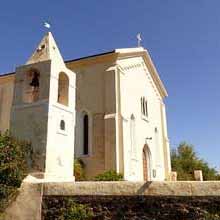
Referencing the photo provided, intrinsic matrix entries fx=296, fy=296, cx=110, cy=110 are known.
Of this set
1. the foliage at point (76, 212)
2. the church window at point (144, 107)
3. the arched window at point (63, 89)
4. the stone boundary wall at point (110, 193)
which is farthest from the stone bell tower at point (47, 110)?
the church window at point (144, 107)

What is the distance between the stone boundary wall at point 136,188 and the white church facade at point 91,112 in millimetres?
5184

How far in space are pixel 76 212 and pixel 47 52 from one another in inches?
388

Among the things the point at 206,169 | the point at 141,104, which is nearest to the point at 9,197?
the point at 141,104

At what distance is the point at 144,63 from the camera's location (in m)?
25.6

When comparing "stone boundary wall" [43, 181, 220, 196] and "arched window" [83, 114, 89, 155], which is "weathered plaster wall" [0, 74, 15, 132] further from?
"stone boundary wall" [43, 181, 220, 196]

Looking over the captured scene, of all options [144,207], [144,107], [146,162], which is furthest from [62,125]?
[144,107]

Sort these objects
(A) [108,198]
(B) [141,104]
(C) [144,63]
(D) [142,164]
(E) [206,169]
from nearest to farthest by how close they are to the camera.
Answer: (A) [108,198] < (D) [142,164] < (B) [141,104] < (C) [144,63] < (E) [206,169]

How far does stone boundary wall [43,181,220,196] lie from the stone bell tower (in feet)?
16.8

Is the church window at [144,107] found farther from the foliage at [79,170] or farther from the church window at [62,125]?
the church window at [62,125]

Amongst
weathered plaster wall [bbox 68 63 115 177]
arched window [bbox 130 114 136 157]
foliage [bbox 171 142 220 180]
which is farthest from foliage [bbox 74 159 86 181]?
foliage [bbox 171 142 220 180]

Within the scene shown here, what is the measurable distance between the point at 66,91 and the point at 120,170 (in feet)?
19.4

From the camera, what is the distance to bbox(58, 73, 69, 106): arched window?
14908 millimetres

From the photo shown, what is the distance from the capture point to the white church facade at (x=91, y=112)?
43.1 ft

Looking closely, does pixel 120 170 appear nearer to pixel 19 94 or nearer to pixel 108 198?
pixel 19 94
